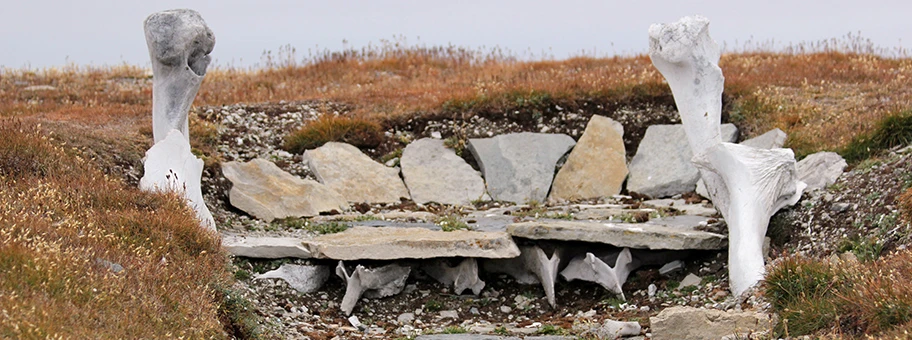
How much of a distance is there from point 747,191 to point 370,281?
426 centimetres

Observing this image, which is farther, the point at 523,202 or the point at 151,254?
the point at 523,202

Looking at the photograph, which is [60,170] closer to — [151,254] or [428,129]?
[151,254]

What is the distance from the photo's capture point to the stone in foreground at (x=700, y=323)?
8.07 meters

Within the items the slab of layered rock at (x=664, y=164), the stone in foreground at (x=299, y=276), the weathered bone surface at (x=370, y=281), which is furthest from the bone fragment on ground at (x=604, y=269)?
the slab of layered rock at (x=664, y=164)

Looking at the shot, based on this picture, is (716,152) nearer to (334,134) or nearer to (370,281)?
(370,281)

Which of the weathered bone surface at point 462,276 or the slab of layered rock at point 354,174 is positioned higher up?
the slab of layered rock at point 354,174

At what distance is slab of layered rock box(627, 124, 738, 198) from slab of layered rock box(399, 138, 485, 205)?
2472mm

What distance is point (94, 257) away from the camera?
25.0ft

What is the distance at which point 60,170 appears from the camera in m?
10.7

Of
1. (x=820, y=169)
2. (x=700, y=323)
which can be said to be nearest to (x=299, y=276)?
(x=700, y=323)

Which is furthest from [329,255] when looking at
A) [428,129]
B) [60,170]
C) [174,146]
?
[428,129]

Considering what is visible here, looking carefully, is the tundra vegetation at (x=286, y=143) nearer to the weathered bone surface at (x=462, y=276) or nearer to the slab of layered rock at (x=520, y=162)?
the slab of layered rock at (x=520, y=162)

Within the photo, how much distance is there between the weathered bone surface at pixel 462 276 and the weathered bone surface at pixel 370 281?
0.42 meters

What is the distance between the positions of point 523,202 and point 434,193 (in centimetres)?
136
